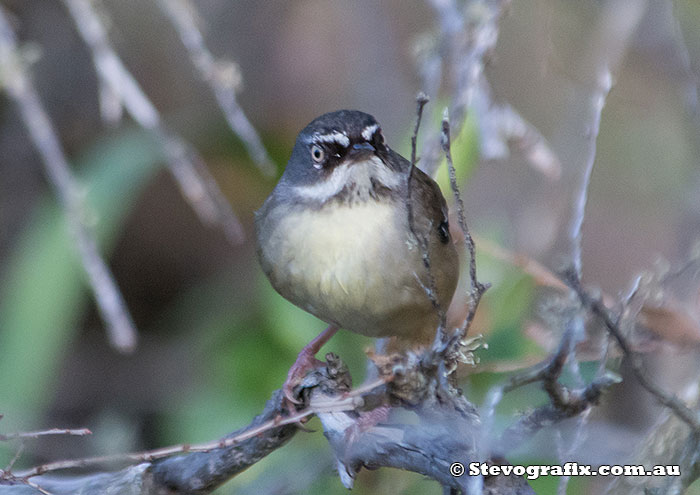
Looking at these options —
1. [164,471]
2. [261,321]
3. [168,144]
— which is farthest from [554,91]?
[164,471]

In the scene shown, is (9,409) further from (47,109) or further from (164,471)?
(47,109)

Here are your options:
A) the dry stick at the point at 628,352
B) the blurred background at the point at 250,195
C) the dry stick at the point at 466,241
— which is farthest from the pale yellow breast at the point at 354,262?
the blurred background at the point at 250,195

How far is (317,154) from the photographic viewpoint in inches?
137

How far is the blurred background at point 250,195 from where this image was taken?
5.26 meters

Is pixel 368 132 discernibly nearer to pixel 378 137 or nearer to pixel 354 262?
pixel 378 137

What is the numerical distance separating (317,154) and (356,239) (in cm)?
44

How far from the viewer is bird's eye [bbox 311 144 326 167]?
3.45 meters

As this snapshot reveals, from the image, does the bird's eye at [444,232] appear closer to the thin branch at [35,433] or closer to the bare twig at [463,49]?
the bare twig at [463,49]

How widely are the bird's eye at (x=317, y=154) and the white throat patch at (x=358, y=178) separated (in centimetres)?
9

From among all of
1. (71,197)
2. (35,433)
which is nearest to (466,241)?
(35,433)

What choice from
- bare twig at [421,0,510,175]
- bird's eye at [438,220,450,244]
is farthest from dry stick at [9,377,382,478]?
bare twig at [421,0,510,175]

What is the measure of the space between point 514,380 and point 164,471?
1.71 m

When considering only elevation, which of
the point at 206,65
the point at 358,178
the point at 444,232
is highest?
the point at 206,65

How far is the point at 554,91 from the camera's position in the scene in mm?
7383
